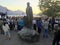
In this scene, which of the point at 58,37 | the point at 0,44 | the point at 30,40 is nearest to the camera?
the point at 58,37

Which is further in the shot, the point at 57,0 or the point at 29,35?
the point at 57,0

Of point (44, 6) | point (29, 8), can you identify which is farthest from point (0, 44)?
point (44, 6)

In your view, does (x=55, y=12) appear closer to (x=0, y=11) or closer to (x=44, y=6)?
(x=44, y=6)

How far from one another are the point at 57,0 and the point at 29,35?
42.7 meters

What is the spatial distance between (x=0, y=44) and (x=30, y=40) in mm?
2290

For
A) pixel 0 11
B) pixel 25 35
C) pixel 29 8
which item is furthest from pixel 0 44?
pixel 0 11

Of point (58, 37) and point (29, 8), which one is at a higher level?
point (29, 8)

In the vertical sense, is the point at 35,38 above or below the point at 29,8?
below

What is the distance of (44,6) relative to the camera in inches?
2253

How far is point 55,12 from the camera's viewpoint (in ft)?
192

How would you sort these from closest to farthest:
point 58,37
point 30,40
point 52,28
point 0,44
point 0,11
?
point 58,37, point 0,44, point 30,40, point 52,28, point 0,11

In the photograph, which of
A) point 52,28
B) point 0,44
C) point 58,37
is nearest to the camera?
point 58,37

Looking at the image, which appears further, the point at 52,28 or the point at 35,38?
the point at 52,28

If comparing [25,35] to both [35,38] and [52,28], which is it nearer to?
[35,38]
